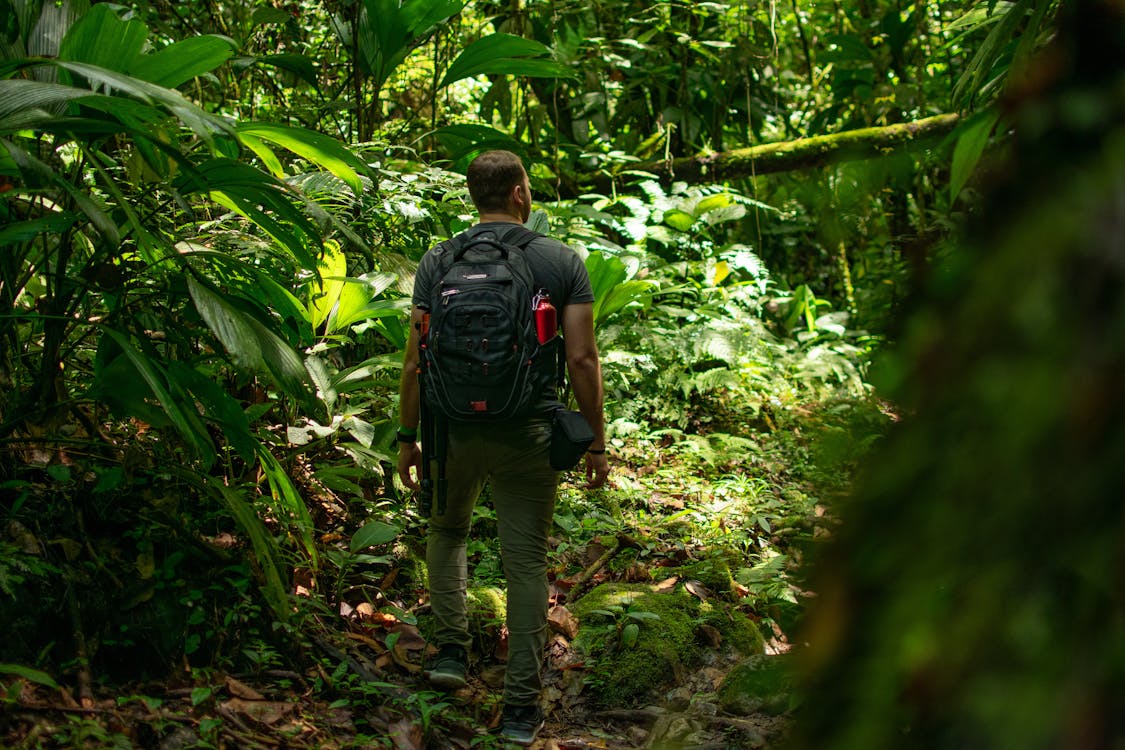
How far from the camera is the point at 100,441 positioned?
2.97 metres

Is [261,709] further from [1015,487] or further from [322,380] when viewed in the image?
[1015,487]

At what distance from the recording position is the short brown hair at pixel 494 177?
3066mm

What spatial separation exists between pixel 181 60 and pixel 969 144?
7.88ft

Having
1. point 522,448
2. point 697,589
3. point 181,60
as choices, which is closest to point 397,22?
point 181,60

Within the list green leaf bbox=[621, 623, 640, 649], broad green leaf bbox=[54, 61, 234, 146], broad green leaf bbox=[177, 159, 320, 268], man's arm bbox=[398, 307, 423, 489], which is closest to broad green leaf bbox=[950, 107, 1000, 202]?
broad green leaf bbox=[54, 61, 234, 146]

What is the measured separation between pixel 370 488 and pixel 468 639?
1.22 m

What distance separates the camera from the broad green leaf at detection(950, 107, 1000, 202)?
1.03 meters

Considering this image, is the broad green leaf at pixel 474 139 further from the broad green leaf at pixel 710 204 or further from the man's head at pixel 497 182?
the broad green leaf at pixel 710 204

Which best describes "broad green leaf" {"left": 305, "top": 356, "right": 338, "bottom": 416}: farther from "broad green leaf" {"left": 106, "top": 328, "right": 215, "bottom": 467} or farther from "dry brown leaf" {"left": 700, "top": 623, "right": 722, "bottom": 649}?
"dry brown leaf" {"left": 700, "top": 623, "right": 722, "bottom": 649}

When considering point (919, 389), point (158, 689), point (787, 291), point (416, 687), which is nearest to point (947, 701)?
point (919, 389)

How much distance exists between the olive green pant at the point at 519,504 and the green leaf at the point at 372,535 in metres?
0.58

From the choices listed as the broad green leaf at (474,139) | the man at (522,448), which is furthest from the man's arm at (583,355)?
the broad green leaf at (474,139)

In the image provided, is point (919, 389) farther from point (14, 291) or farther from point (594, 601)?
point (594, 601)

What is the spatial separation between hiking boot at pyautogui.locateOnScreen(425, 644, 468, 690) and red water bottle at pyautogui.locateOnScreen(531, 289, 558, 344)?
120 cm
